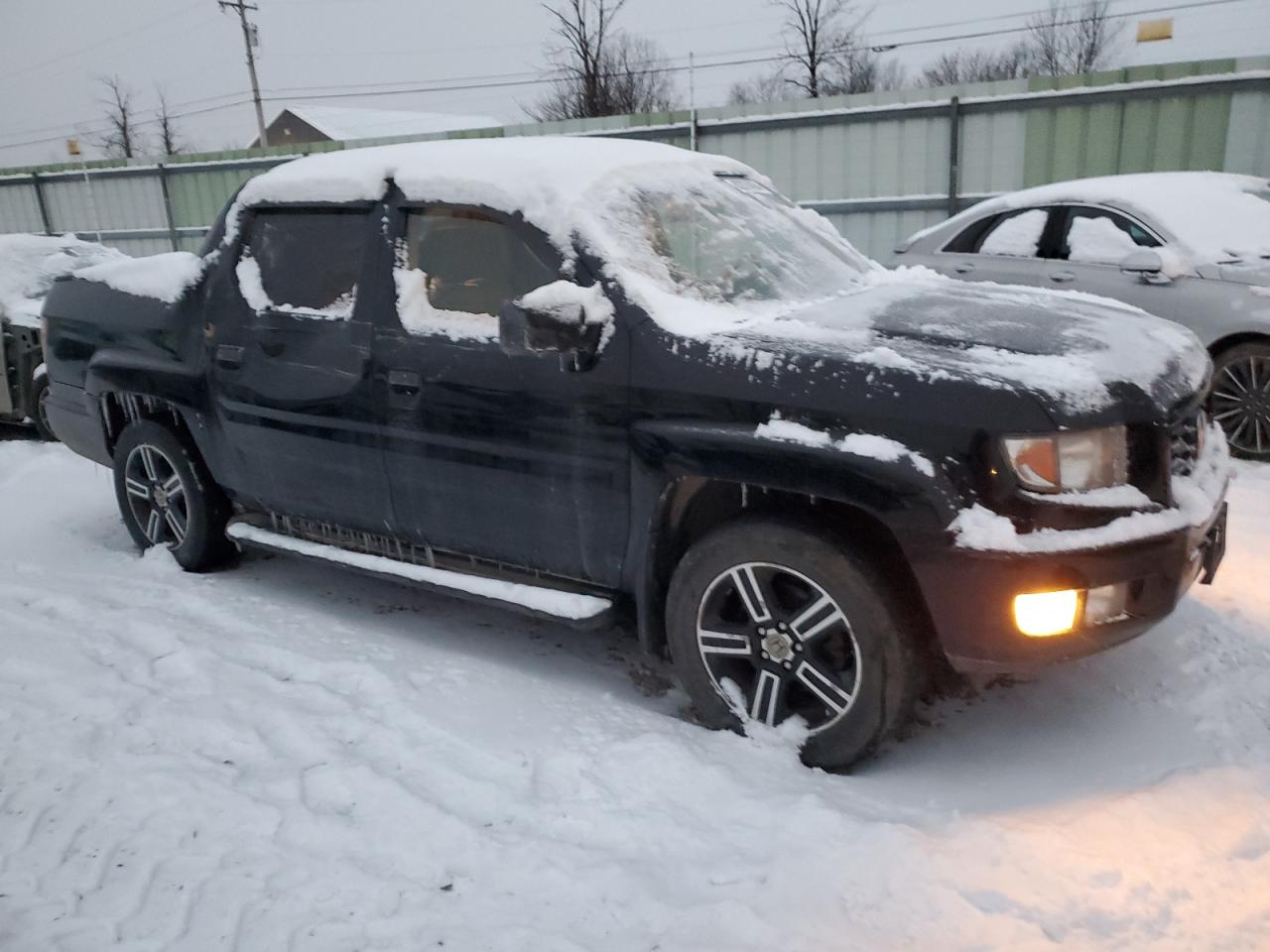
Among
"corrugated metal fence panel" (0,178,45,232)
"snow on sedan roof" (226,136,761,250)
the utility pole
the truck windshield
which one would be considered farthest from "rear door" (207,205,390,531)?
the utility pole

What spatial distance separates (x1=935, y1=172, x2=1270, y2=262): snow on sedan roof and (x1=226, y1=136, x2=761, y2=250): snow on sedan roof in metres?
3.13

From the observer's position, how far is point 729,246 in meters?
3.55

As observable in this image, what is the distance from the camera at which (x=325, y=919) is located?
→ 2328 millimetres

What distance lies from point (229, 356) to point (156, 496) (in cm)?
106

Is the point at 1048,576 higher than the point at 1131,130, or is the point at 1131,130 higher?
the point at 1131,130

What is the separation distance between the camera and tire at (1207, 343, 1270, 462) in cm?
558

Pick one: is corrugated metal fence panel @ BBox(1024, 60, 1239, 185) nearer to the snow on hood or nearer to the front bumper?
the front bumper

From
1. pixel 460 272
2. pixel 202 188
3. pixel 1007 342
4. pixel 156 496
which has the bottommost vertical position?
pixel 156 496

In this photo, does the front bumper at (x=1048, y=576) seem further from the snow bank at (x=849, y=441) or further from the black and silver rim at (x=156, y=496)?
the black and silver rim at (x=156, y=496)

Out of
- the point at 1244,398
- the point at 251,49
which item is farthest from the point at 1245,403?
the point at 251,49

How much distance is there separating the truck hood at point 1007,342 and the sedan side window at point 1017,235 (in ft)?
10.3

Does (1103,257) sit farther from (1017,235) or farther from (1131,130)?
(1131,130)

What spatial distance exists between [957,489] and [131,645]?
3.20m

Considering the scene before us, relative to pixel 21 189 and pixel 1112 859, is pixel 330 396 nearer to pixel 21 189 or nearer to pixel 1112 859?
pixel 1112 859
